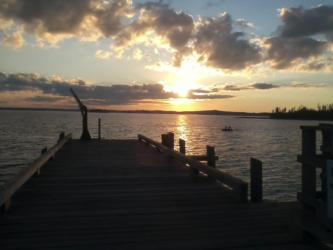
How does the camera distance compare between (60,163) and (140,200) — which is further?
(60,163)

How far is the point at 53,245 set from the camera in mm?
4777

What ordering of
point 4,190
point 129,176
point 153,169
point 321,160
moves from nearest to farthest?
point 321,160, point 4,190, point 129,176, point 153,169

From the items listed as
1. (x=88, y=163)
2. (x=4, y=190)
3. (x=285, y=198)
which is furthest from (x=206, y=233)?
(x=285, y=198)

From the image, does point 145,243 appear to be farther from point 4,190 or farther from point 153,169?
point 153,169

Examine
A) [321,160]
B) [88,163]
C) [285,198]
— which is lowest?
[285,198]

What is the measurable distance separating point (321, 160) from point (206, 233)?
1.84 m

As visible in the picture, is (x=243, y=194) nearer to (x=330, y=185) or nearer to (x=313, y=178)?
(x=313, y=178)

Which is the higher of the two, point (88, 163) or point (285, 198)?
point (88, 163)

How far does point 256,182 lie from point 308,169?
346 cm

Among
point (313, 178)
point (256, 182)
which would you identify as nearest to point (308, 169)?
point (313, 178)

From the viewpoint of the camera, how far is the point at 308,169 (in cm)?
480

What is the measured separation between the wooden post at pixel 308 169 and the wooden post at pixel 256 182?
331cm

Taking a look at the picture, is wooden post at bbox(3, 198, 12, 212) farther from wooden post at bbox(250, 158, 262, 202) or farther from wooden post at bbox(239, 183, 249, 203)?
wooden post at bbox(250, 158, 262, 202)

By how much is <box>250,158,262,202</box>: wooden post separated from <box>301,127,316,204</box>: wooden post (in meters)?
3.31
